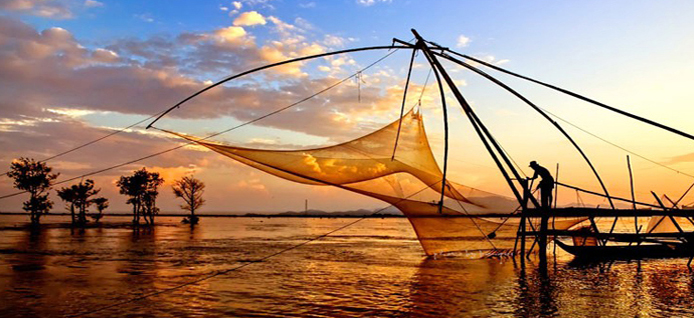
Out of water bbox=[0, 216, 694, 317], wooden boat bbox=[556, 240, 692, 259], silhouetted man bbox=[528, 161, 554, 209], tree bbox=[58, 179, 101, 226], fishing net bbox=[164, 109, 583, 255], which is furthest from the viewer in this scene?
tree bbox=[58, 179, 101, 226]

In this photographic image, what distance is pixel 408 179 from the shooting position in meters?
14.0

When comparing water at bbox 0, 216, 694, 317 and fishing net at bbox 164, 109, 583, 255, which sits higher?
fishing net at bbox 164, 109, 583, 255

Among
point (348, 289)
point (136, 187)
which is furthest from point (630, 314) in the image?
point (136, 187)

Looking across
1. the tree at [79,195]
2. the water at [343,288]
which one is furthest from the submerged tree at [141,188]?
the water at [343,288]

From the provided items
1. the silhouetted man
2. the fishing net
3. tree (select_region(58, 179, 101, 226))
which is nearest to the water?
the fishing net

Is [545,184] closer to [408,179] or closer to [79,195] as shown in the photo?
[408,179]

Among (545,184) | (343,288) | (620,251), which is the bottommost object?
(343,288)

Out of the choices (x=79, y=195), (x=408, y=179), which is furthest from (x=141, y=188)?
(x=408, y=179)

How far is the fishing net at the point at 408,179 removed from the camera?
36.7ft

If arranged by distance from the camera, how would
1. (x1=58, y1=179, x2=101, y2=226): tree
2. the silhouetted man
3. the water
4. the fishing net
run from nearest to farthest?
the water
the fishing net
the silhouetted man
(x1=58, y1=179, x2=101, y2=226): tree

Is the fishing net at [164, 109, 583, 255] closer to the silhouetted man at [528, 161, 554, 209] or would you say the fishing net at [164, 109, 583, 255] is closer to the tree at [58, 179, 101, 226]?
the silhouetted man at [528, 161, 554, 209]

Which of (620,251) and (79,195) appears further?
(79,195)

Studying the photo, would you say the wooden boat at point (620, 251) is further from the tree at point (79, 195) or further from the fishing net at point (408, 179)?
the tree at point (79, 195)

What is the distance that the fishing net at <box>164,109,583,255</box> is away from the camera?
1117 cm
